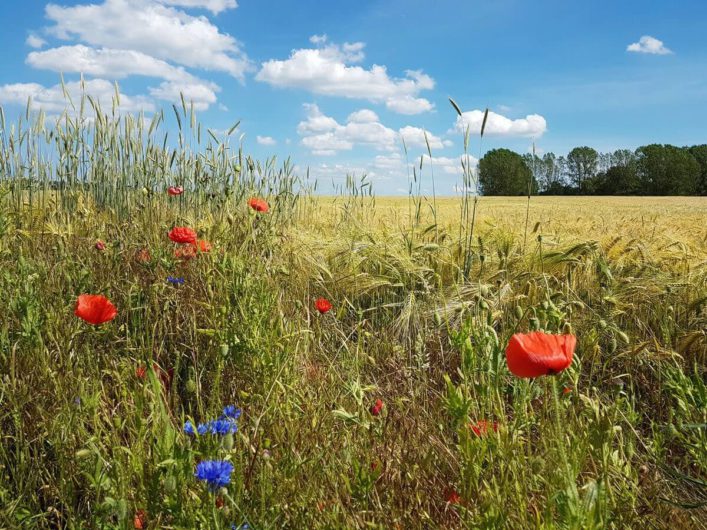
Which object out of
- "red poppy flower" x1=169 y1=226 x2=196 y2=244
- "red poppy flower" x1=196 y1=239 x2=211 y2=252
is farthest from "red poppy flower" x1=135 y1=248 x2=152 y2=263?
"red poppy flower" x1=169 y1=226 x2=196 y2=244

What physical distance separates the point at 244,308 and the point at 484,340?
829mm

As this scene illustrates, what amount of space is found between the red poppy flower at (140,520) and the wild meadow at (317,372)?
12 mm

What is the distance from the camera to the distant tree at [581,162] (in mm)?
60938

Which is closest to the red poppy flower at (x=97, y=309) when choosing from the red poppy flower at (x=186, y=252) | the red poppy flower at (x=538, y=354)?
the red poppy flower at (x=186, y=252)

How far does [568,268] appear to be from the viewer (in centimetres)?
293

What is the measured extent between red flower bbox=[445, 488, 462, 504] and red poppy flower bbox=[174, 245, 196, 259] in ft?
5.03

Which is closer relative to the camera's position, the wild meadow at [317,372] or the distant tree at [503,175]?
the wild meadow at [317,372]

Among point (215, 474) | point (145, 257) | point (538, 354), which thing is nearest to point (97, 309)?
point (215, 474)

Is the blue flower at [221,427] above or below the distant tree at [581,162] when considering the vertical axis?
below

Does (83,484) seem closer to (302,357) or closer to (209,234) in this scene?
(302,357)

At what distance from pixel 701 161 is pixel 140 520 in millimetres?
64286

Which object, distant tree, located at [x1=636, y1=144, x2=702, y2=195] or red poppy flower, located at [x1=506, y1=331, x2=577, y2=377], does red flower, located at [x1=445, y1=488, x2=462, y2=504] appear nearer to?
red poppy flower, located at [x1=506, y1=331, x2=577, y2=377]

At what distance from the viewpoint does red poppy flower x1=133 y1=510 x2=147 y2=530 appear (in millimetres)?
1201

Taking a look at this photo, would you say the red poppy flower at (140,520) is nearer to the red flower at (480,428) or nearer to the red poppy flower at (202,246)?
the red flower at (480,428)
